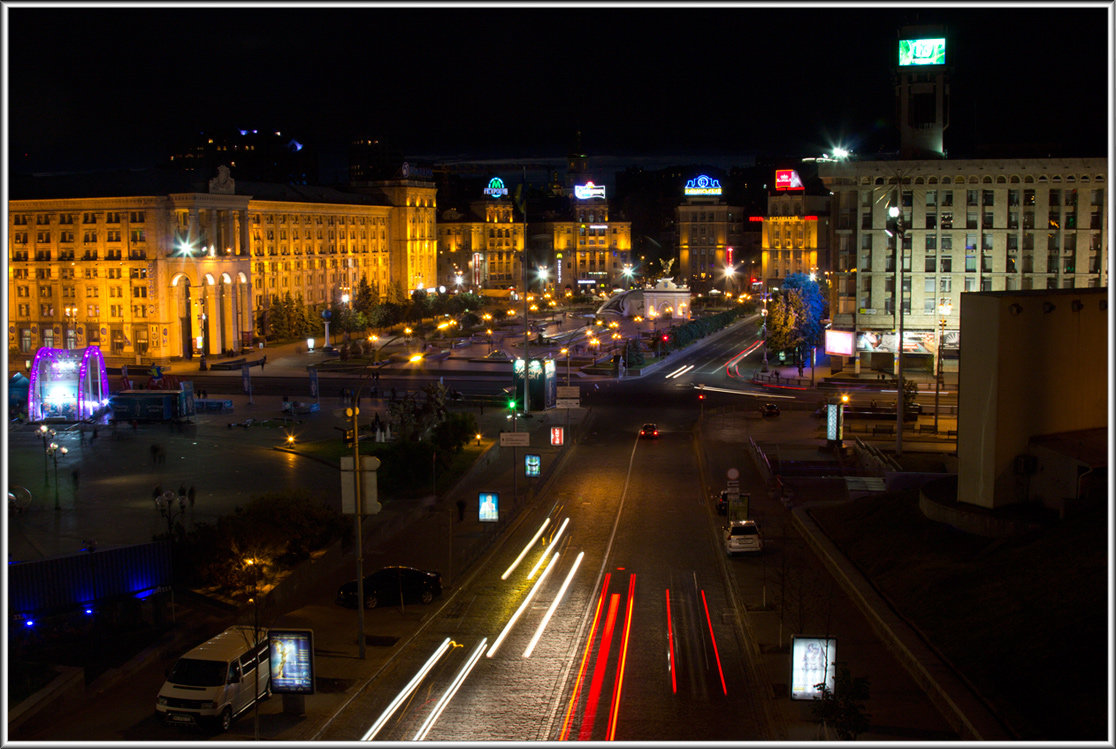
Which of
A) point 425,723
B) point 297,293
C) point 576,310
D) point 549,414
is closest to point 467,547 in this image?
point 425,723

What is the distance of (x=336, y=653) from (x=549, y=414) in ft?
108

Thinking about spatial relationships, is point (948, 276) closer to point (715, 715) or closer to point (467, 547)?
point (467, 547)

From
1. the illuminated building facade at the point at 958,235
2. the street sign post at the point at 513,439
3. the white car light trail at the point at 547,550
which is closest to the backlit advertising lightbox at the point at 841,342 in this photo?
the illuminated building facade at the point at 958,235

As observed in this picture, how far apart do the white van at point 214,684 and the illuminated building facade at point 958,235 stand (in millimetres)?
57314

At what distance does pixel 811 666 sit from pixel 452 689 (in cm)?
596

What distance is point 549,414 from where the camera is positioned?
53.0 metres

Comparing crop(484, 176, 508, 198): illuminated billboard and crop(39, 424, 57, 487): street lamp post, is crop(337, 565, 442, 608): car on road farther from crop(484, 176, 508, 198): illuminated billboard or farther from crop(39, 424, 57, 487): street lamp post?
crop(484, 176, 508, 198): illuminated billboard

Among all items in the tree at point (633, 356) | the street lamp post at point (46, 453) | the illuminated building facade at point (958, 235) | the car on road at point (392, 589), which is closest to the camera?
the car on road at point (392, 589)

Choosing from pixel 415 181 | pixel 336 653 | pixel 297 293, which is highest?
pixel 415 181

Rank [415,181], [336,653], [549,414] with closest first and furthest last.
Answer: [336,653]
[549,414]
[415,181]

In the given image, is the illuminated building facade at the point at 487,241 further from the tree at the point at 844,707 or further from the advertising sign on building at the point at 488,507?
the tree at the point at 844,707

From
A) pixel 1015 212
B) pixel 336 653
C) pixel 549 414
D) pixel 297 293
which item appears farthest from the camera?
pixel 297 293

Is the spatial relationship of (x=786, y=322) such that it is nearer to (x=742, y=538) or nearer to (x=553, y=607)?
(x=742, y=538)

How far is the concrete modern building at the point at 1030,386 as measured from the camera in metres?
→ 22.8
